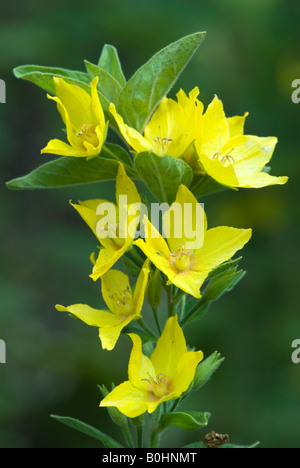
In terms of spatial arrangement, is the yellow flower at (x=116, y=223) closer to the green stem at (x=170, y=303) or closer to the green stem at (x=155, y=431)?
the green stem at (x=170, y=303)

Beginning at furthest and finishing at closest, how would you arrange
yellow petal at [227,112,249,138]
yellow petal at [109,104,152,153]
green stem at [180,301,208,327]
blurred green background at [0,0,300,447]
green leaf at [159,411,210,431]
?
blurred green background at [0,0,300,447]
yellow petal at [227,112,249,138]
green stem at [180,301,208,327]
yellow petal at [109,104,152,153]
green leaf at [159,411,210,431]

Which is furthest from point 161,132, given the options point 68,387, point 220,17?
A: point 68,387

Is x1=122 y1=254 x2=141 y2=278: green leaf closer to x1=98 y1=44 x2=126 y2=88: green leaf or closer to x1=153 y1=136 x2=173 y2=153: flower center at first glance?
x1=153 y1=136 x2=173 y2=153: flower center

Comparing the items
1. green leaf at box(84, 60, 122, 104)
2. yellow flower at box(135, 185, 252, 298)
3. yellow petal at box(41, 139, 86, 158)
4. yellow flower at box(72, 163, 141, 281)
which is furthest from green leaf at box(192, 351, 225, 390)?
green leaf at box(84, 60, 122, 104)

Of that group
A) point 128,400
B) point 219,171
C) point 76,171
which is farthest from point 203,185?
point 128,400

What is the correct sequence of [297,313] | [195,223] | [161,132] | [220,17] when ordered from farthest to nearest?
[220,17] → [297,313] → [161,132] → [195,223]

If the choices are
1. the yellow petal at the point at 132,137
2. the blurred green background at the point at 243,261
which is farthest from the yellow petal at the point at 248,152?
the blurred green background at the point at 243,261
